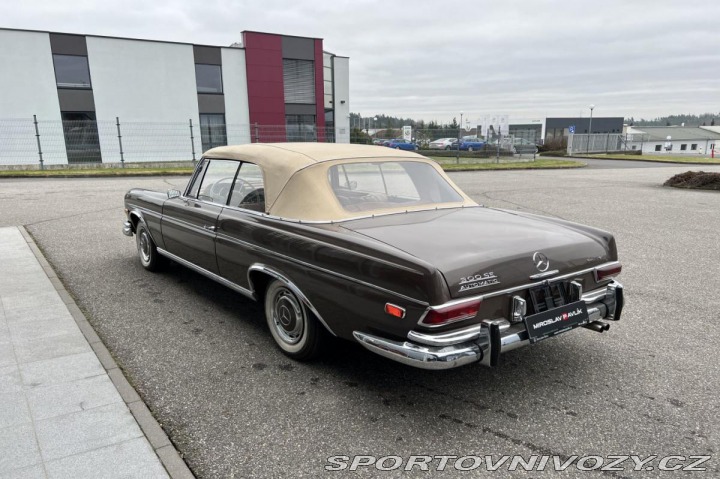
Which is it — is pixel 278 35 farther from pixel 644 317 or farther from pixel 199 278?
pixel 644 317

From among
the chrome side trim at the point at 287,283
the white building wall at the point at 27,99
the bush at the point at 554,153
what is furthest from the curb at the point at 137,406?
the bush at the point at 554,153

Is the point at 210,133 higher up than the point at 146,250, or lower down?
higher up

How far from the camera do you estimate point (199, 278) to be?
539 cm

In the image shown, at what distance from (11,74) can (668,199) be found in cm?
2818

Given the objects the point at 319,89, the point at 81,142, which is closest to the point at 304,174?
the point at 81,142

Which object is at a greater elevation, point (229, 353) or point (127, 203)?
point (127, 203)

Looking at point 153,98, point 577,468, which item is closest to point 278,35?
point 153,98

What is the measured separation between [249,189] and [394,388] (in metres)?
1.93

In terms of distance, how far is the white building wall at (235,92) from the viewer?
92.1 feet

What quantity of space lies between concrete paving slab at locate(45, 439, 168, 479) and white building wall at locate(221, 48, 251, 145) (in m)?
26.7

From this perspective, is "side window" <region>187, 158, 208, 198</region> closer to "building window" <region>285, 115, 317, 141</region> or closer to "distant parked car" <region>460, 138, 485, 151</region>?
"building window" <region>285, 115, 317, 141</region>

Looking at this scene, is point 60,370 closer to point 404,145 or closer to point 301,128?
point 301,128

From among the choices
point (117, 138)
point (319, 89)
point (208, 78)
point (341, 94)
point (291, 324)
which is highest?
point (208, 78)

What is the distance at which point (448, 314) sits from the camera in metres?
2.48
